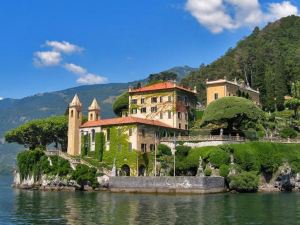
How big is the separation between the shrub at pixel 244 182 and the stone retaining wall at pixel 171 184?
1397mm

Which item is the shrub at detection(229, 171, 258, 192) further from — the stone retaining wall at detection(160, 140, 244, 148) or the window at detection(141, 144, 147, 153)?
the window at detection(141, 144, 147, 153)

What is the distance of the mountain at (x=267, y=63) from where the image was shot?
4131 inches

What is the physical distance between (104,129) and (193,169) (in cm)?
1778

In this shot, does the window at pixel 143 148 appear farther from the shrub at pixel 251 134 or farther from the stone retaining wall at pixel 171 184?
the shrub at pixel 251 134

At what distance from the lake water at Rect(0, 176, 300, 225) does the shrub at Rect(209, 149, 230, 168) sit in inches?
443

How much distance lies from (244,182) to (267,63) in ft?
209

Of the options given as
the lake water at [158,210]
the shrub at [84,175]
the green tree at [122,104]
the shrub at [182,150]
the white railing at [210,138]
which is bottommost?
the lake water at [158,210]

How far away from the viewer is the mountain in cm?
10494

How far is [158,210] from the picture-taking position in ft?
147

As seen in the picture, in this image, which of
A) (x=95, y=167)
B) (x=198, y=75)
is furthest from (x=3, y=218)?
(x=198, y=75)

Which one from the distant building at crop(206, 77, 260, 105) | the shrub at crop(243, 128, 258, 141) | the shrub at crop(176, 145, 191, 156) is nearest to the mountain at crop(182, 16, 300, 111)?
the distant building at crop(206, 77, 260, 105)

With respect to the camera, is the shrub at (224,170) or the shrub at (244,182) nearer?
the shrub at (244,182)

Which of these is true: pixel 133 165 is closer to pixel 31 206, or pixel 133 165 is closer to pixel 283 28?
pixel 31 206

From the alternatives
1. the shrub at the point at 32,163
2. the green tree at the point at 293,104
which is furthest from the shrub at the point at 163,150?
the green tree at the point at 293,104
